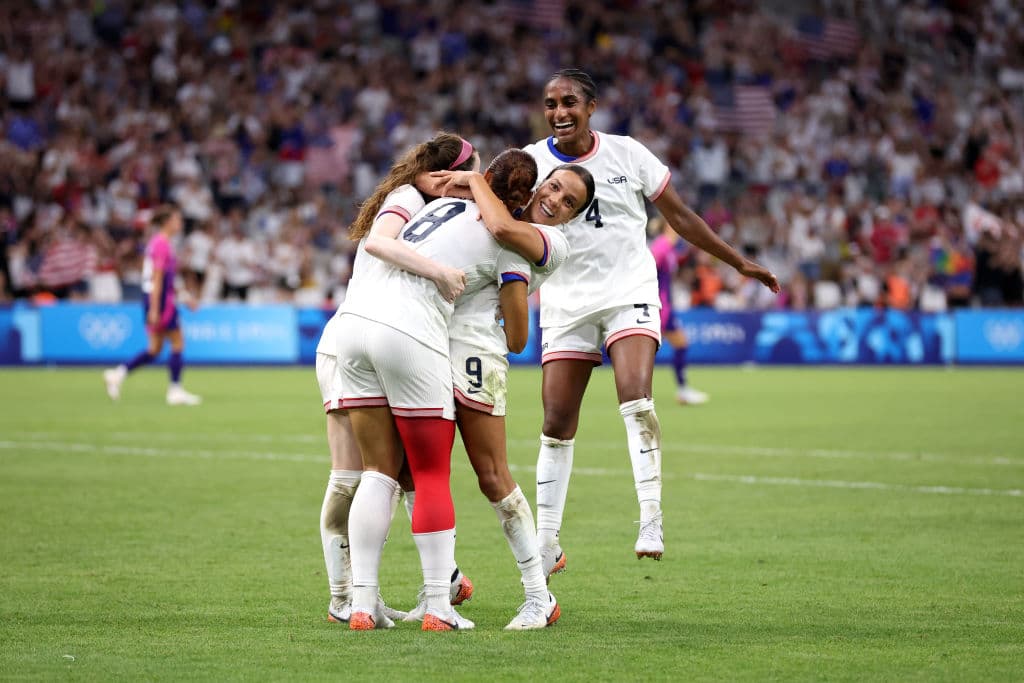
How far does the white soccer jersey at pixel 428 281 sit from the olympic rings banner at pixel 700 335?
20.4m

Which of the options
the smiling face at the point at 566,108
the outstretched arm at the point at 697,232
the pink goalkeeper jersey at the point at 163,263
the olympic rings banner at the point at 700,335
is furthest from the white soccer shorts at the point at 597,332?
the olympic rings banner at the point at 700,335

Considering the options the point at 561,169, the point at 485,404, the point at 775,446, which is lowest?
the point at 775,446

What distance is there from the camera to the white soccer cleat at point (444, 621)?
6199mm

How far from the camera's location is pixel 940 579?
24.5 feet

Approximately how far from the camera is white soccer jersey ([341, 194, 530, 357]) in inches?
239

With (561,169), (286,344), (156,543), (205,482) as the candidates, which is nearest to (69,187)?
(286,344)

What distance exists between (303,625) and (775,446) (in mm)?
8514

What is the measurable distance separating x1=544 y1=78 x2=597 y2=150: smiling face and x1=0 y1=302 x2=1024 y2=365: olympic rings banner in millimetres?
18747

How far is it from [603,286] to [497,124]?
24.5m

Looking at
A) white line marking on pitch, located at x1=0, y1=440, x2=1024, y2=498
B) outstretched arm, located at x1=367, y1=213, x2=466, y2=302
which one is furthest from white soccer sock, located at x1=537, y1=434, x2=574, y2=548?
white line marking on pitch, located at x1=0, y1=440, x2=1024, y2=498

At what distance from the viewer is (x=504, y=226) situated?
6.13m

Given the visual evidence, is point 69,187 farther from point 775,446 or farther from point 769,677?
point 769,677

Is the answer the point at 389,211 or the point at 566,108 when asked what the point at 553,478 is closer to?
the point at 566,108

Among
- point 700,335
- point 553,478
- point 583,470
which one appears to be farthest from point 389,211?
point 700,335
